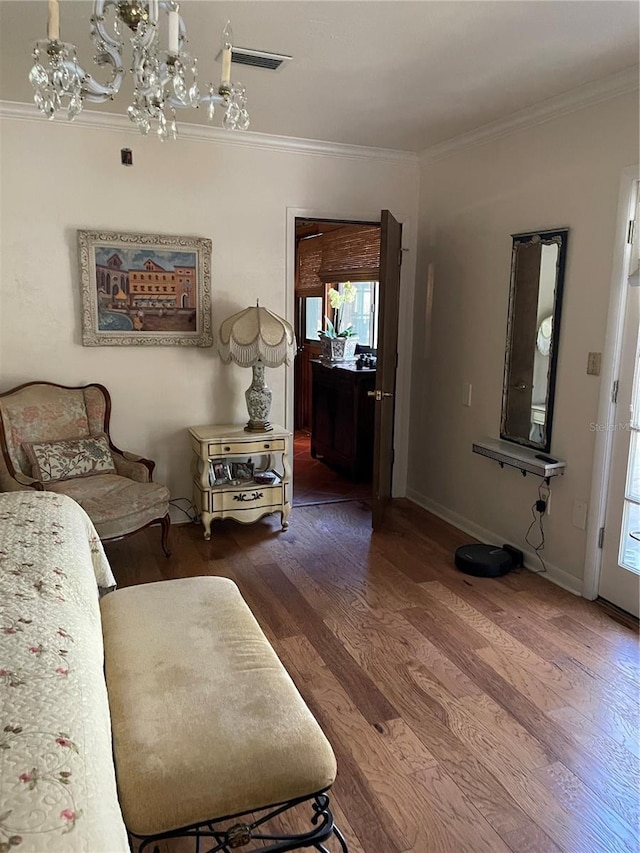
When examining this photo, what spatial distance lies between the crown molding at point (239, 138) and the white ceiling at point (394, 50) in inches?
4.0

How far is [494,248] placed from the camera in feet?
12.4

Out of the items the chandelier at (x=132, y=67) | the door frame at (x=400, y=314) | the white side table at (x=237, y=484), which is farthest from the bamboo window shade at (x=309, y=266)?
the chandelier at (x=132, y=67)

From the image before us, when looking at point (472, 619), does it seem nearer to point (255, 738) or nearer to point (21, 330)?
point (255, 738)

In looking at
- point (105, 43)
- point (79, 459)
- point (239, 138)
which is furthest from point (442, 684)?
point (239, 138)

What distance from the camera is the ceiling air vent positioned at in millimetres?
2621

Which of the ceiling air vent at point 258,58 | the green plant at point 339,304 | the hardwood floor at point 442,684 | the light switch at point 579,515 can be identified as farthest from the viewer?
the green plant at point 339,304

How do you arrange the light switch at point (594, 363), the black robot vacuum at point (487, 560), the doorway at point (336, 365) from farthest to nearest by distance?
the doorway at point (336, 365) → the black robot vacuum at point (487, 560) → the light switch at point (594, 363)

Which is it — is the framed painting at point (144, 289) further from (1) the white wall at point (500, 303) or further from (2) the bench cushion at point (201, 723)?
(2) the bench cushion at point (201, 723)

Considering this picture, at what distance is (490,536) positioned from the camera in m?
3.93

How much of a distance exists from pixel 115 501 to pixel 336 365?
8.98 ft

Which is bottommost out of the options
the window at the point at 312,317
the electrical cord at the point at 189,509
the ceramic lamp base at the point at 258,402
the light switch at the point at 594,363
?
the electrical cord at the point at 189,509

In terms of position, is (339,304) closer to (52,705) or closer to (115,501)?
(115,501)

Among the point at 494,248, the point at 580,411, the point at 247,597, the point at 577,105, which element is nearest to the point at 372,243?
the point at 494,248

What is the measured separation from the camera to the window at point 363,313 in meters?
6.11
